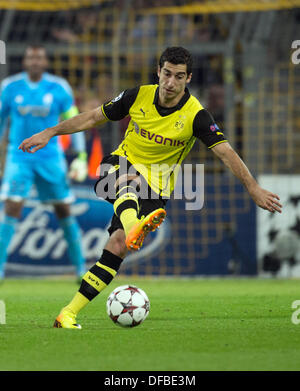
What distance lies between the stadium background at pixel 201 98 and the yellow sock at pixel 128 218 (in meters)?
6.11

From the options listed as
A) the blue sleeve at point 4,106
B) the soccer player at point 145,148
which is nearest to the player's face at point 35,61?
the blue sleeve at point 4,106

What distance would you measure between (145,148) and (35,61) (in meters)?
4.58

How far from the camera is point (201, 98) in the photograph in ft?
44.6

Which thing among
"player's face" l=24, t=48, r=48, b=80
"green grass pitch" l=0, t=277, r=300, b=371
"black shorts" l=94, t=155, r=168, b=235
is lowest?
"green grass pitch" l=0, t=277, r=300, b=371

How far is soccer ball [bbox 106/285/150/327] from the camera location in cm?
623

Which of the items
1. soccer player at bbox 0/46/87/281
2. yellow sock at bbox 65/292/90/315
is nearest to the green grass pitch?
yellow sock at bbox 65/292/90/315

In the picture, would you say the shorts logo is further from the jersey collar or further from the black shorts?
the jersey collar

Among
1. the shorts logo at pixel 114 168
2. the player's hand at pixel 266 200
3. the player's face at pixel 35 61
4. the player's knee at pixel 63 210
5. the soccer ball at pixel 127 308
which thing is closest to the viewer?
the player's hand at pixel 266 200

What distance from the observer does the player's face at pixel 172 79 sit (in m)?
6.53

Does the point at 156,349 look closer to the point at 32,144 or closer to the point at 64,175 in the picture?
the point at 32,144

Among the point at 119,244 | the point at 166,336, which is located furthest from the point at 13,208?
the point at 166,336

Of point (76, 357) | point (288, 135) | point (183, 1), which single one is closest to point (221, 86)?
point (288, 135)

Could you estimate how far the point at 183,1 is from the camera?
1524 centimetres

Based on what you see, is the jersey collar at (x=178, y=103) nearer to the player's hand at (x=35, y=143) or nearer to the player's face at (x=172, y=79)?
the player's face at (x=172, y=79)
